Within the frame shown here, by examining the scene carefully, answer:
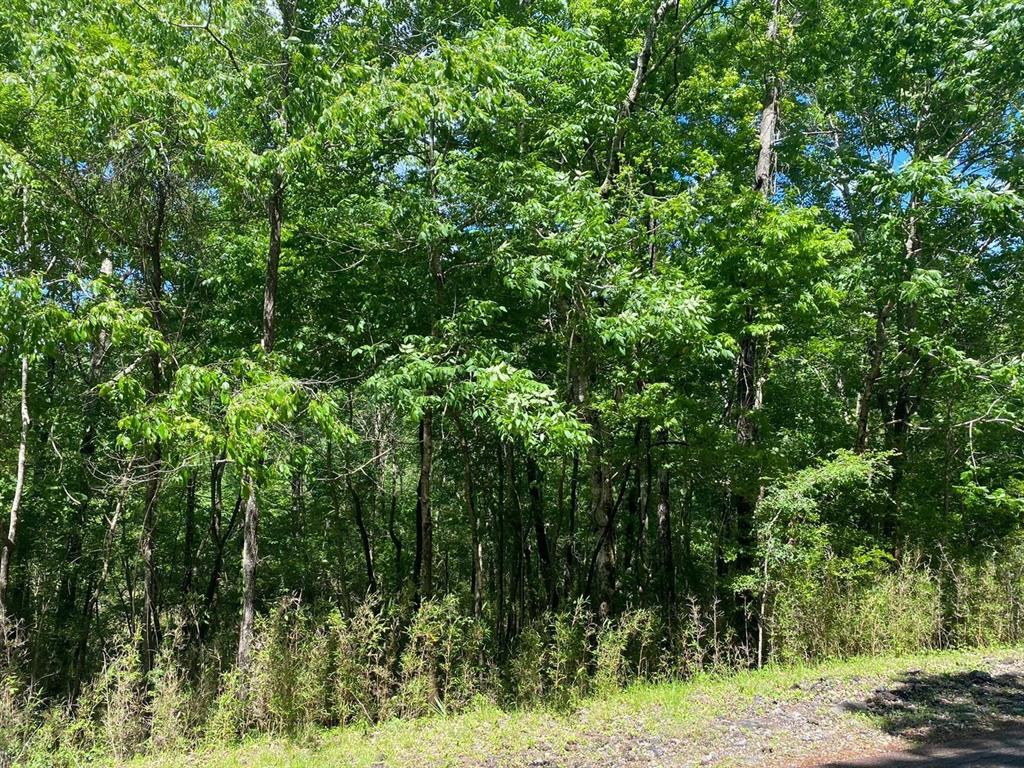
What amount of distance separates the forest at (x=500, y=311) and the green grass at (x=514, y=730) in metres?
0.40

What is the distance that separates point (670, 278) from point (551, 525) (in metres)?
8.64

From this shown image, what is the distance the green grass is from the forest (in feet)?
1.32

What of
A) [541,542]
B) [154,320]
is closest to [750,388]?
[541,542]

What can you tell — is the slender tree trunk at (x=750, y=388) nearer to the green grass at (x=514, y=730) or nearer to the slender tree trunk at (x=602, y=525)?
the slender tree trunk at (x=602, y=525)

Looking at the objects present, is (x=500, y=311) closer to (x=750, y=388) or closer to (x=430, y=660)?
(x=430, y=660)

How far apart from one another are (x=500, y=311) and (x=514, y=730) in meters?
4.57

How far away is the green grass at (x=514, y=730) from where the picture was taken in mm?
5375

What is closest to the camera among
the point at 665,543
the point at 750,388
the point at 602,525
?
the point at 602,525

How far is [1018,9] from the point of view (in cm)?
791

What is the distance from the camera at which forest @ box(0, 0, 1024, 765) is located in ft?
21.0

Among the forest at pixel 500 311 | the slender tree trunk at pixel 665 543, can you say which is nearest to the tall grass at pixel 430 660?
the forest at pixel 500 311

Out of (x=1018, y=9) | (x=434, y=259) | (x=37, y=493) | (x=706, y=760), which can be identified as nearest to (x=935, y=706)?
(x=706, y=760)

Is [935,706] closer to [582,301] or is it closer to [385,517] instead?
[582,301]

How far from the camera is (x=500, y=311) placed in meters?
8.18
